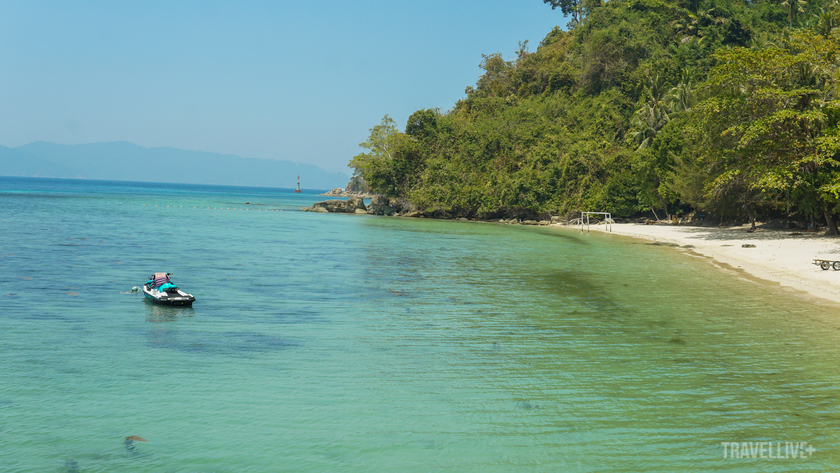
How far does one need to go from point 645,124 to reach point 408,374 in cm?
6100

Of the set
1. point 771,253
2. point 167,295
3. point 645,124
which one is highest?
point 645,124

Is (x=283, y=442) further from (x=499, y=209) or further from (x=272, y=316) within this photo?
(x=499, y=209)

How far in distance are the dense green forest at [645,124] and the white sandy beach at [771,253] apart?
243cm

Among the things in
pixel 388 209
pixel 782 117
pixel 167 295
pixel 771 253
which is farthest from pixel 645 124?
pixel 167 295

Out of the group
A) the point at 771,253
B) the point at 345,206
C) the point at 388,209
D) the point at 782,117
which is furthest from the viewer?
the point at 345,206

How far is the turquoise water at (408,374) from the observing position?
751 cm

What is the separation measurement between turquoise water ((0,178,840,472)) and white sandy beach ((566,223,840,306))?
191cm

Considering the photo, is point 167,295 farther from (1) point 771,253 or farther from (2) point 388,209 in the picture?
(2) point 388,209

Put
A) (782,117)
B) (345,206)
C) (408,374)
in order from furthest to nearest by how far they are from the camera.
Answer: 1. (345,206)
2. (782,117)
3. (408,374)

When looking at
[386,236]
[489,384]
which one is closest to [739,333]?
[489,384]

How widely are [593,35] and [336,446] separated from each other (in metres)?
83.0

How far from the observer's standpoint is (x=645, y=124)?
63719 millimetres

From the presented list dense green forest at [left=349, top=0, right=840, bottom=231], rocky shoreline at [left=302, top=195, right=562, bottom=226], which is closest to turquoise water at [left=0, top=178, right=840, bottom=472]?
dense green forest at [left=349, top=0, right=840, bottom=231]

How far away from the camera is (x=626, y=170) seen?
200ft
